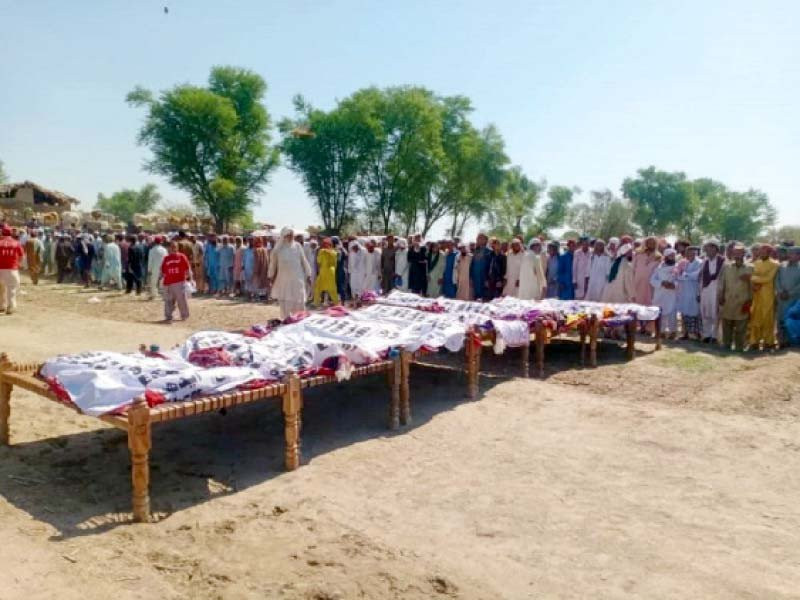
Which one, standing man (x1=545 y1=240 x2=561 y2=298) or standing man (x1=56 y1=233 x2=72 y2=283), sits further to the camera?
standing man (x1=56 y1=233 x2=72 y2=283)

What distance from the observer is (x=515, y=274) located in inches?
477

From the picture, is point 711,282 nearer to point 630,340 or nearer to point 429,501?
point 630,340

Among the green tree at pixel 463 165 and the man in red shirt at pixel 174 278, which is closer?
the man in red shirt at pixel 174 278

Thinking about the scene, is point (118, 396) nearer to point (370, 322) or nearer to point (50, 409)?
point (50, 409)

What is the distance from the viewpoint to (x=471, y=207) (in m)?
43.7

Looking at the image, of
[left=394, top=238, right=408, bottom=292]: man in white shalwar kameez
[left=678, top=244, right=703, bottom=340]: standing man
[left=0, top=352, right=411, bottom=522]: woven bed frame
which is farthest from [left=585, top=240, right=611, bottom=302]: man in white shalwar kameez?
[left=0, top=352, right=411, bottom=522]: woven bed frame

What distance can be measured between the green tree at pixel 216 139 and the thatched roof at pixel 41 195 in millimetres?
6246

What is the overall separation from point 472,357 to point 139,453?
3.88 metres

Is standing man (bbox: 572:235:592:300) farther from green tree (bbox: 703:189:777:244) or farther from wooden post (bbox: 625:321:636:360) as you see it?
green tree (bbox: 703:189:777:244)

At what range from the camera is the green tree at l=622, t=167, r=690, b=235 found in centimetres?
5566

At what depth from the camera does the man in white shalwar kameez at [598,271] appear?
477 inches

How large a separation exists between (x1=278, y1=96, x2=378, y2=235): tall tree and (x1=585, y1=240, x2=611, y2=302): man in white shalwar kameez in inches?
1078

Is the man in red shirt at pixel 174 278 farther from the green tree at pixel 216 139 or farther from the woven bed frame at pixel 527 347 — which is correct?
the green tree at pixel 216 139

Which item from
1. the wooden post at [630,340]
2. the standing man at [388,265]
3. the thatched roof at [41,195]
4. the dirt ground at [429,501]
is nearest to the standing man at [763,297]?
the wooden post at [630,340]
